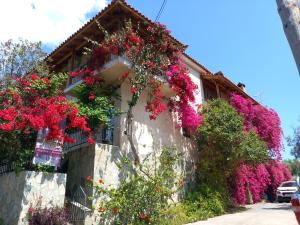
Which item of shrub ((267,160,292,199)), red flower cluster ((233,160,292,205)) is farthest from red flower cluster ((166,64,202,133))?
shrub ((267,160,292,199))

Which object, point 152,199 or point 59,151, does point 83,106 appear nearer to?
point 59,151

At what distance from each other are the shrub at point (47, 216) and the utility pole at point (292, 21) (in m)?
9.14

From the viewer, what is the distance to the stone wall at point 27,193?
34.0 feet

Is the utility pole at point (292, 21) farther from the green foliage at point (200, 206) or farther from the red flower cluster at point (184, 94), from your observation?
the red flower cluster at point (184, 94)

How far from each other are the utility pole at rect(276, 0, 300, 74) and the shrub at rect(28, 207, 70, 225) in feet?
30.0

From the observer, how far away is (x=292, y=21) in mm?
3514

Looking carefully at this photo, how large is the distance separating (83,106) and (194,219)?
6.81 meters

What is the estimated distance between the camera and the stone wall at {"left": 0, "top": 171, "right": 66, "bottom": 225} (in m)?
10.4

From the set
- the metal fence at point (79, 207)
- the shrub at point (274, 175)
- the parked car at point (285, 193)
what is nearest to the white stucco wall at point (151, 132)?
the metal fence at point (79, 207)

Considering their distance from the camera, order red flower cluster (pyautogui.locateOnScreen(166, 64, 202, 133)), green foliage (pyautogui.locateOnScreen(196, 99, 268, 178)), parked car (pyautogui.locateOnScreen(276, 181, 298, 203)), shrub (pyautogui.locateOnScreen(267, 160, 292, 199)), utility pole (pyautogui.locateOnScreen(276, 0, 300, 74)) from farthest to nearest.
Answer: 1. shrub (pyautogui.locateOnScreen(267, 160, 292, 199))
2. parked car (pyautogui.locateOnScreen(276, 181, 298, 203))
3. green foliage (pyautogui.locateOnScreen(196, 99, 268, 178))
4. red flower cluster (pyautogui.locateOnScreen(166, 64, 202, 133))
5. utility pole (pyautogui.locateOnScreen(276, 0, 300, 74))

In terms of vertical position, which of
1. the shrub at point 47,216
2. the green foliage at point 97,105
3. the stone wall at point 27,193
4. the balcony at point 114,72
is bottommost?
the shrub at point 47,216

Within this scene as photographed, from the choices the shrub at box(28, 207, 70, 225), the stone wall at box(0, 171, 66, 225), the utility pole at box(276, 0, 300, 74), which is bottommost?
the shrub at box(28, 207, 70, 225)

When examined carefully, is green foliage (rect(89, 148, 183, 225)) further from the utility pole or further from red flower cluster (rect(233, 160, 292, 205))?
the utility pole

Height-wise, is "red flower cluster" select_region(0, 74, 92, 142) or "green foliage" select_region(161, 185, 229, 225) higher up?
"red flower cluster" select_region(0, 74, 92, 142)
